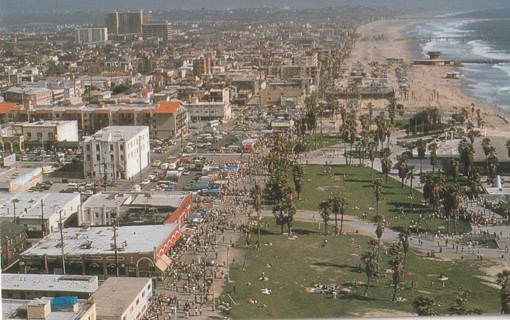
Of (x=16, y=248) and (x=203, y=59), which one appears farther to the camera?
(x=203, y=59)

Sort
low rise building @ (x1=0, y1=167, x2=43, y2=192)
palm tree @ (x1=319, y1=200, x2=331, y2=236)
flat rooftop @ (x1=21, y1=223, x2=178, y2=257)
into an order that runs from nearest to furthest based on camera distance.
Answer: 1. flat rooftop @ (x1=21, y1=223, x2=178, y2=257)
2. palm tree @ (x1=319, y1=200, x2=331, y2=236)
3. low rise building @ (x1=0, y1=167, x2=43, y2=192)

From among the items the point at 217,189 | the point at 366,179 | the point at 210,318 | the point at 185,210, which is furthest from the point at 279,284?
the point at 366,179

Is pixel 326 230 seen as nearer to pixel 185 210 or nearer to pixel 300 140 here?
pixel 185 210

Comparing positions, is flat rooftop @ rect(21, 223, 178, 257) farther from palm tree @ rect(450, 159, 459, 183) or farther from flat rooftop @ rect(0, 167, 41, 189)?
palm tree @ rect(450, 159, 459, 183)

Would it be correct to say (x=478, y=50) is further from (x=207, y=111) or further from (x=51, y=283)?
(x=51, y=283)

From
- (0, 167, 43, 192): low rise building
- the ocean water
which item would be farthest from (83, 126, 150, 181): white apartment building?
the ocean water

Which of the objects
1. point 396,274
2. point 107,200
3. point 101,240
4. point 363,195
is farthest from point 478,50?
point 101,240

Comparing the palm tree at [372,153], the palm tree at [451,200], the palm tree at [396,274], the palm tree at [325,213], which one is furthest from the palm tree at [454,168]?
the palm tree at [396,274]
